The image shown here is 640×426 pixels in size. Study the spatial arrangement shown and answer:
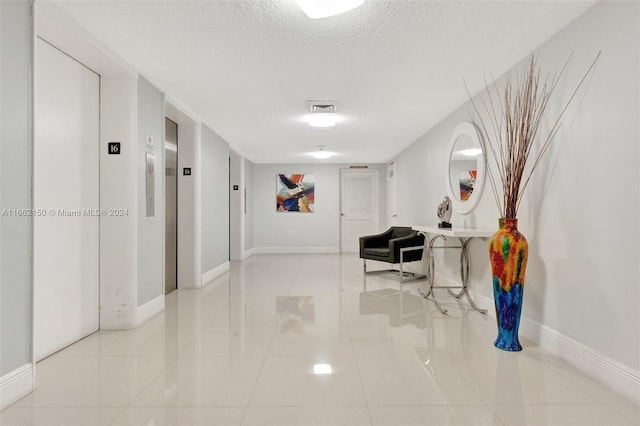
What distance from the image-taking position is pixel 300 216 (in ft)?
30.3

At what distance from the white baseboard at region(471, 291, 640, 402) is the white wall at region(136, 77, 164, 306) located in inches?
135

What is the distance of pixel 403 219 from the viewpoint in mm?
7199

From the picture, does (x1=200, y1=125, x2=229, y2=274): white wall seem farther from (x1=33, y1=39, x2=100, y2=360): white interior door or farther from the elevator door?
(x1=33, y1=39, x2=100, y2=360): white interior door

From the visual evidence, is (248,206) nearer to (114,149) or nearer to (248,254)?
(248,254)

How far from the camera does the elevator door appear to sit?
15.3ft

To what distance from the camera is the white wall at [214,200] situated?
5.16m

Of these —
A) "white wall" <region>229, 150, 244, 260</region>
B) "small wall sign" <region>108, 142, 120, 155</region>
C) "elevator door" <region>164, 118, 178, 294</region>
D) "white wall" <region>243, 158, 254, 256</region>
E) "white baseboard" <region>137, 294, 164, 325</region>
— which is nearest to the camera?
"small wall sign" <region>108, 142, 120, 155</region>

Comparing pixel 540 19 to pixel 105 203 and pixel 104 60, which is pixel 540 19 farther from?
pixel 105 203

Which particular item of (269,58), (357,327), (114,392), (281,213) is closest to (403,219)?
(281,213)

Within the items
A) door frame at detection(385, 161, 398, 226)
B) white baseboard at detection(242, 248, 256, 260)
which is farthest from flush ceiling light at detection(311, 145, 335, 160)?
white baseboard at detection(242, 248, 256, 260)

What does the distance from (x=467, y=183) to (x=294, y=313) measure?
2463 mm

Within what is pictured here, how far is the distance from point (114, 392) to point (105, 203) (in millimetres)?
1740

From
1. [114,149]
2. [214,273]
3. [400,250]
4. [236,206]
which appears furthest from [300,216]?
[114,149]

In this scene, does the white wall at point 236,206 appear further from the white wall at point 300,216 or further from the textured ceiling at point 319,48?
the textured ceiling at point 319,48
